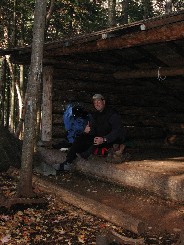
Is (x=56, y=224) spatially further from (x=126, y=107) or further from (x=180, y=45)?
(x=126, y=107)

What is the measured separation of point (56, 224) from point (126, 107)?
6.28m

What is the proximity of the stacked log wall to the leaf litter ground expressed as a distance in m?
4.14

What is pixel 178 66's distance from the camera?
7875mm

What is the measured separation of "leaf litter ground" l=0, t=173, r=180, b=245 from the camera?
4559 mm

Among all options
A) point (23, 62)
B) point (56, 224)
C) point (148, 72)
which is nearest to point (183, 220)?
point (56, 224)


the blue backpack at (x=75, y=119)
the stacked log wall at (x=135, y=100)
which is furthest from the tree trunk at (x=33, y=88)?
the stacked log wall at (x=135, y=100)

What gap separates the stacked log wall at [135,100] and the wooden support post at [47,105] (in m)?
0.23

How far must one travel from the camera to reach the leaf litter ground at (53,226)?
456 cm

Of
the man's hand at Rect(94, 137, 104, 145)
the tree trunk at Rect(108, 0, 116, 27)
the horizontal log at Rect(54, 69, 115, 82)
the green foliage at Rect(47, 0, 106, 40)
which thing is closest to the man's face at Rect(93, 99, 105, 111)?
the man's hand at Rect(94, 137, 104, 145)

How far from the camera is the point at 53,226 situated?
5.13 m

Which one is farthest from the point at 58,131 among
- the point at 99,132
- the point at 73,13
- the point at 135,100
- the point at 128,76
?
the point at 73,13

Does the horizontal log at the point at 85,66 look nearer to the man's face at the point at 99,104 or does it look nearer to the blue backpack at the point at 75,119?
the blue backpack at the point at 75,119

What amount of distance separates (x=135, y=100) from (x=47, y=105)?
3.03 meters

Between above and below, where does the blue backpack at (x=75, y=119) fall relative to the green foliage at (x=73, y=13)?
below
